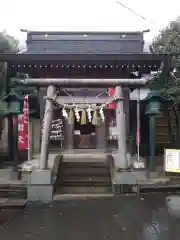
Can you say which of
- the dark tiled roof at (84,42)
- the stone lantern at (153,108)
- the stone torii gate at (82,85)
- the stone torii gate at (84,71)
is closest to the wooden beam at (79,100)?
the stone torii gate at (84,71)

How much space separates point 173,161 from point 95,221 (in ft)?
20.0

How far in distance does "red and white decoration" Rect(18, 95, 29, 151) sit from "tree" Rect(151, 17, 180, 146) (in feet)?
22.1

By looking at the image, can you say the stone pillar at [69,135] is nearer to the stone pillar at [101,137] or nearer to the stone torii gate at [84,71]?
the stone pillar at [101,137]

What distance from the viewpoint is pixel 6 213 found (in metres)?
9.21

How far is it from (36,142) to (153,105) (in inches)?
293

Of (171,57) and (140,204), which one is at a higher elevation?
(171,57)

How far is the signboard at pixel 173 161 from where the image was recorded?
13.1 m

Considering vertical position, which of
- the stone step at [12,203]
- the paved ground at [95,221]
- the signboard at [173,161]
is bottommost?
the paved ground at [95,221]

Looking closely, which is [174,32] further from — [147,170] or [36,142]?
[36,142]

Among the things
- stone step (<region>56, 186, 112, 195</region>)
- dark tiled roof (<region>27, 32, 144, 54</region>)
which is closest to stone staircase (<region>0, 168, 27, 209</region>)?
stone step (<region>56, 186, 112, 195</region>)

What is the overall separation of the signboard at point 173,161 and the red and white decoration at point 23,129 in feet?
23.4

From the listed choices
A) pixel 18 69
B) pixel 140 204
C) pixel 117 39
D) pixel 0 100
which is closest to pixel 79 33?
pixel 117 39

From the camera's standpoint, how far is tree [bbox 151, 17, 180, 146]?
599 inches

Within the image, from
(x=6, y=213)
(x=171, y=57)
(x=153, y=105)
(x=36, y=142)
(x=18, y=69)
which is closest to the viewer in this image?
(x=6, y=213)
